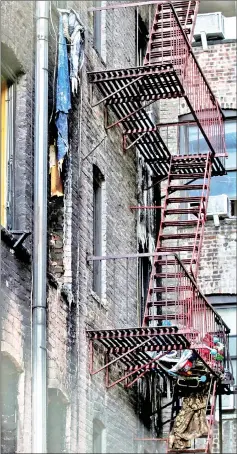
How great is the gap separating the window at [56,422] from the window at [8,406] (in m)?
1.64

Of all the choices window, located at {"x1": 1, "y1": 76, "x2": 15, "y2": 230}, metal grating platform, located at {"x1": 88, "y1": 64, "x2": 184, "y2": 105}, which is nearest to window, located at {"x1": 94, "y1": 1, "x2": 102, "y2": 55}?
metal grating platform, located at {"x1": 88, "y1": 64, "x2": 184, "y2": 105}

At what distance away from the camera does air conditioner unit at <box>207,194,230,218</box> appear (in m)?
28.2

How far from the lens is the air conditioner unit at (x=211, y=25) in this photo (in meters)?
29.6

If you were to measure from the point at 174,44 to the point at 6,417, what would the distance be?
797cm

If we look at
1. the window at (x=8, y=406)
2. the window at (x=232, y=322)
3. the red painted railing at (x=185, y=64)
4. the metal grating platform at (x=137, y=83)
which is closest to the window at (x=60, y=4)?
the metal grating platform at (x=137, y=83)

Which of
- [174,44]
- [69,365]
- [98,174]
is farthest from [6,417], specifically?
[174,44]

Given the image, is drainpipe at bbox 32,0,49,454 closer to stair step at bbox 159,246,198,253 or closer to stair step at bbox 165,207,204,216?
stair step at bbox 159,246,198,253

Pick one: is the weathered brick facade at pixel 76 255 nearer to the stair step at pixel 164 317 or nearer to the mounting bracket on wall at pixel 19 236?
the mounting bracket on wall at pixel 19 236

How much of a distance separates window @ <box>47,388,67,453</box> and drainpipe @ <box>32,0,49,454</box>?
1.40 meters

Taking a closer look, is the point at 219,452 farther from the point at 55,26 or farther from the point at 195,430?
the point at 55,26

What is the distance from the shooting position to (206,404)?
23.9 meters

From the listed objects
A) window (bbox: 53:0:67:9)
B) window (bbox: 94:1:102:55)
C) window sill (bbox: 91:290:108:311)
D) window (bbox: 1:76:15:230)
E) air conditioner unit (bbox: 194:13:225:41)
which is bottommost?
window sill (bbox: 91:290:108:311)

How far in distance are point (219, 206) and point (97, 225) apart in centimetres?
577

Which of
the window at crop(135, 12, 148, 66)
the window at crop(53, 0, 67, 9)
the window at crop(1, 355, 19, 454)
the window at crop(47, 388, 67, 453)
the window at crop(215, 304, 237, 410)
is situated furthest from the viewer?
the window at crop(215, 304, 237, 410)
